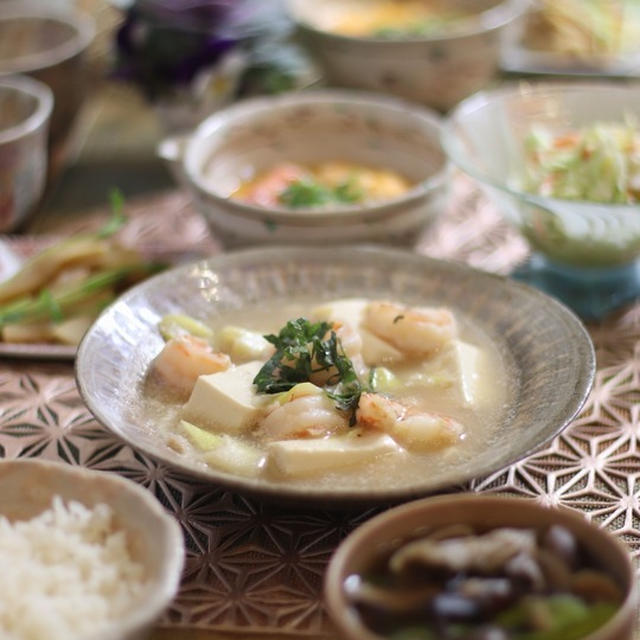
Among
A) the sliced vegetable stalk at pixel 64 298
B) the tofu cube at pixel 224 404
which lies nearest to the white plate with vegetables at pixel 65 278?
the sliced vegetable stalk at pixel 64 298

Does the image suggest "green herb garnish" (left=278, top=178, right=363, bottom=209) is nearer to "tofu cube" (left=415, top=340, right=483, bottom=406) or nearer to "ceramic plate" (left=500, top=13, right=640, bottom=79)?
"tofu cube" (left=415, top=340, right=483, bottom=406)

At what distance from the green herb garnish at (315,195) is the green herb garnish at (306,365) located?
0.80 m

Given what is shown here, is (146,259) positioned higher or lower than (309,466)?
lower

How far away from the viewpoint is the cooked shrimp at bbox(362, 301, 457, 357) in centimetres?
210

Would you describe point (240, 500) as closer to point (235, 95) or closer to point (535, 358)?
point (535, 358)

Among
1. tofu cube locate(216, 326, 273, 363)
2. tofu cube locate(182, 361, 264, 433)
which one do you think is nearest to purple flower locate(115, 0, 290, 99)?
tofu cube locate(216, 326, 273, 363)

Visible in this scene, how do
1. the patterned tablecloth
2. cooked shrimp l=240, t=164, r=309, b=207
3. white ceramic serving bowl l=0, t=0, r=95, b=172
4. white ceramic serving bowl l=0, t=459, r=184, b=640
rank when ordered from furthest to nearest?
1. white ceramic serving bowl l=0, t=0, r=95, b=172
2. cooked shrimp l=240, t=164, r=309, b=207
3. the patterned tablecloth
4. white ceramic serving bowl l=0, t=459, r=184, b=640

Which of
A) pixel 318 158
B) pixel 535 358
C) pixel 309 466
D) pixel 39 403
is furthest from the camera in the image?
pixel 318 158

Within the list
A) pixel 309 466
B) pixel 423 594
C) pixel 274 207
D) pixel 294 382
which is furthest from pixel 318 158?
pixel 423 594

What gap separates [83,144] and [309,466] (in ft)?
8.19

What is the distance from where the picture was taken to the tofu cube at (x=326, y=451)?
175cm

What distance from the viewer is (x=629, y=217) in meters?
2.38

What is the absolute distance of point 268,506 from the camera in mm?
1915

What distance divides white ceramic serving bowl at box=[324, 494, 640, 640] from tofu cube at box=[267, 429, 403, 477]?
0.80 ft
